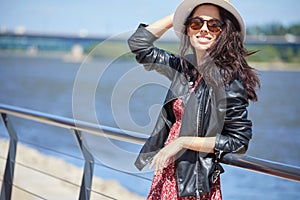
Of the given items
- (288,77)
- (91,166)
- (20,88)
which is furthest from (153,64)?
(288,77)

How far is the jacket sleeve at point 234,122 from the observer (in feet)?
4.65

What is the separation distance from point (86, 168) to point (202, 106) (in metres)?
0.81

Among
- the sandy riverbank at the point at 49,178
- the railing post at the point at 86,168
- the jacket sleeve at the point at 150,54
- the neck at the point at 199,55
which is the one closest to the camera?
the neck at the point at 199,55

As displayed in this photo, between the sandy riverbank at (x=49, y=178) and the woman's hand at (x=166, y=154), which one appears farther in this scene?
the sandy riverbank at (x=49, y=178)

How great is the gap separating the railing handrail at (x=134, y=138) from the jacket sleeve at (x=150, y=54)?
0.89 feet

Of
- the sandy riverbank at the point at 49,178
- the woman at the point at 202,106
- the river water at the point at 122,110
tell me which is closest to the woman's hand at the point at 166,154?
the woman at the point at 202,106

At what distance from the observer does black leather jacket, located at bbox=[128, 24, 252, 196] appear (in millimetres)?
1427

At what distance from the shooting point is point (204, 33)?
1.51 m

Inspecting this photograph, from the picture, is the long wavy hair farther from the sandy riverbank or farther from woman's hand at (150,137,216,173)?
the sandy riverbank

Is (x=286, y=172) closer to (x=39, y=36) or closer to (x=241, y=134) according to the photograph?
(x=241, y=134)

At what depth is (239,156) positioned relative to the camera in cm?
157

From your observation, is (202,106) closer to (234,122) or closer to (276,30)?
(234,122)

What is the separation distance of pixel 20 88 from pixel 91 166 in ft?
121

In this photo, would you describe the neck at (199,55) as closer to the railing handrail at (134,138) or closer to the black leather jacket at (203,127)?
the black leather jacket at (203,127)
